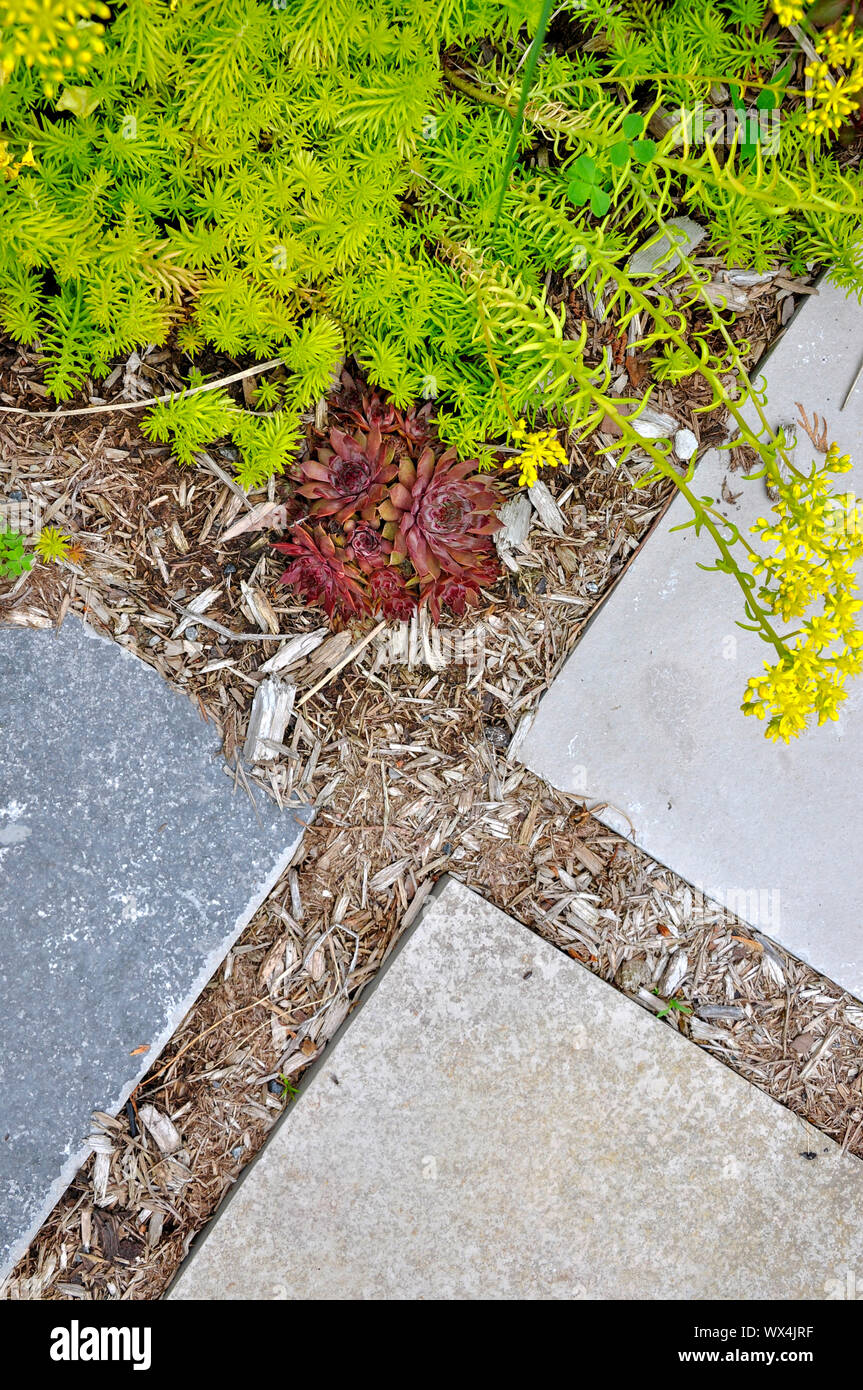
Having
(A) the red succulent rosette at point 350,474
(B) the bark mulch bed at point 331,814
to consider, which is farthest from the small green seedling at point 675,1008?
(A) the red succulent rosette at point 350,474

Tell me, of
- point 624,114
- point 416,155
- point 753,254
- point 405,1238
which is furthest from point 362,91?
point 405,1238

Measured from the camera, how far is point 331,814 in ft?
8.32

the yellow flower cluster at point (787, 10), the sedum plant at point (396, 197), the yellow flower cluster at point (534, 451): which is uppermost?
the yellow flower cluster at point (787, 10)

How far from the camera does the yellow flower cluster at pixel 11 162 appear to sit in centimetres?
196

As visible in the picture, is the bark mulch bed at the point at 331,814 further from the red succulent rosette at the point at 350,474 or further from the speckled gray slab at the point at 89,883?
the red succulent rosette at the point at 350,474

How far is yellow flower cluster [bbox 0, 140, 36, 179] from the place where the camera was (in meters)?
1.96

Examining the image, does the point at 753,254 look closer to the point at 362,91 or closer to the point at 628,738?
the point at 362,91

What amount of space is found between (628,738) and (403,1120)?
4.21ft

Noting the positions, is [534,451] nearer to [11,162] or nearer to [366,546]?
[366,546]

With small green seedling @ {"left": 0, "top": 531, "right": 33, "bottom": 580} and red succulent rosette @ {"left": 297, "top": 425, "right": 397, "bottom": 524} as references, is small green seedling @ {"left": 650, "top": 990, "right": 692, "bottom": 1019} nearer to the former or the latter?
red succulent rosette @ {"left": 297, "top": 425, "right": 397, "bottom": 524}

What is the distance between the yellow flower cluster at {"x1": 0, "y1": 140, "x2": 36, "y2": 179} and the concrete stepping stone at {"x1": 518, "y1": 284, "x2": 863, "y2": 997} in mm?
1822

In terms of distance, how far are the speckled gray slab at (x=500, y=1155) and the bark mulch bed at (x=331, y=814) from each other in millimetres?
87

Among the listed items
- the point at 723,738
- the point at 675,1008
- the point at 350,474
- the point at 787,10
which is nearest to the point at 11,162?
the point at 350,474

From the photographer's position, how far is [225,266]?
2.21m
